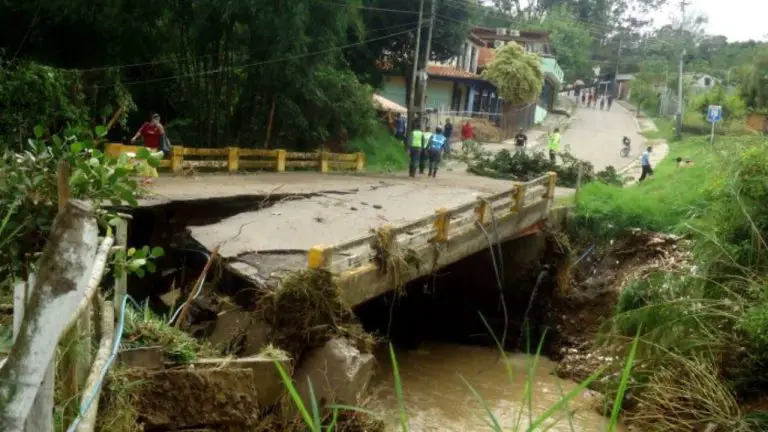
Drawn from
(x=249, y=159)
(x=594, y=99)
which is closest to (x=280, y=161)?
(x=249, y=159)

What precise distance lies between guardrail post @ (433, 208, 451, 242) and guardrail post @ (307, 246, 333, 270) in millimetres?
3071

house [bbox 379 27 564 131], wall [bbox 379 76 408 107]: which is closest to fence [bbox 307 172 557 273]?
house [bbox 379 27 564 131]

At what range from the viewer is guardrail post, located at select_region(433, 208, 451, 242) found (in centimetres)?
1064

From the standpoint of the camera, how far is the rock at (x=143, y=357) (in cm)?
508

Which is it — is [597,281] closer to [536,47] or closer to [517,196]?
[517,196]

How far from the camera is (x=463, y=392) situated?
→ 1092 centimetres

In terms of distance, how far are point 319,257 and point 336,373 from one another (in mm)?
1265

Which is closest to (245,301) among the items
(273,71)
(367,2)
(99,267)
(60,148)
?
(60,148)

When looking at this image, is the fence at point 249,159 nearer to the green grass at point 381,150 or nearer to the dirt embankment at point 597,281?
the green grass at point 381,150

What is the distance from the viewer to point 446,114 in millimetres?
35750

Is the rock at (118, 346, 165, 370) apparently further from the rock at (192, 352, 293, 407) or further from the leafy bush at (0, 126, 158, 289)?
the leafy bush at (0, 126, 158, 289)

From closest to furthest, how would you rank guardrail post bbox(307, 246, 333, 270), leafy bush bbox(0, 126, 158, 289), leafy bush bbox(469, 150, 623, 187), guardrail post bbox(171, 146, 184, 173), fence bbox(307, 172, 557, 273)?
leafy bush bbox(0, 126, 158, 289) < guardrail post bbox(307, 246, 333, 270) < fence bbox(307, 172, 557, 273) < guardrail post bbox(171, 146, 184, 173) < leafy bush bbox(469, 150, 623, 187)

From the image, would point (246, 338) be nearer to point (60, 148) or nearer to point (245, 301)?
point (245, 301)

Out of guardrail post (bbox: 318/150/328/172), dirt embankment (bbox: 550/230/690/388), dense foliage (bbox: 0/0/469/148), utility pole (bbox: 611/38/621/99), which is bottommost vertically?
dirt embankment (bbox: 550/230/690/388)
